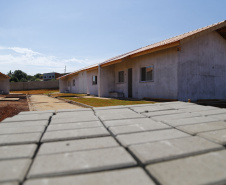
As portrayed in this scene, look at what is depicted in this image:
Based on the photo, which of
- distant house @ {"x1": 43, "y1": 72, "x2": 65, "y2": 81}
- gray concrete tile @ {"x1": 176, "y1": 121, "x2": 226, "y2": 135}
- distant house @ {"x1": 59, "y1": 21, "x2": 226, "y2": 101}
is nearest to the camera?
gray concrete tile @ {"x1": 176, "y1": 121, "x2": 226, "y2": 135}

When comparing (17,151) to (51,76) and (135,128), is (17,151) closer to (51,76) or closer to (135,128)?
(135,128)

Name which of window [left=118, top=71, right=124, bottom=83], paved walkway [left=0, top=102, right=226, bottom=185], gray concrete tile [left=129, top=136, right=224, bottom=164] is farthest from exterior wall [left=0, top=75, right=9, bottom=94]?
gray concrete tile [left=129, top=136, right=224, bottom=164]

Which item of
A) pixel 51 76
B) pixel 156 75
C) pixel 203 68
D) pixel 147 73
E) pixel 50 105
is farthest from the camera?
pixel 51 76

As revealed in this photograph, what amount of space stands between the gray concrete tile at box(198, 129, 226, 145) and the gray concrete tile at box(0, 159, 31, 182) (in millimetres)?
1861

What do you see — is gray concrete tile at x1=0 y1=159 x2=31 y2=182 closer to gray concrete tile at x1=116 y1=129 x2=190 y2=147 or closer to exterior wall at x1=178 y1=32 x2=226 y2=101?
gray concrete tile at x1=116 y1=129 x2=190 y2=147

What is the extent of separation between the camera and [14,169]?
1.26m

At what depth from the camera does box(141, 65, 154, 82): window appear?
30.8 feet

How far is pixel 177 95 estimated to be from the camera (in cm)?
762

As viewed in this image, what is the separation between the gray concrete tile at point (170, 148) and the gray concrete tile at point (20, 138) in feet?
3.77

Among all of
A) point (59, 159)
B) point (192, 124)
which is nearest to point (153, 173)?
point (59, 159)

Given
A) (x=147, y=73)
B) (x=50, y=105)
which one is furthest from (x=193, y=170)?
(x=147, y=73)

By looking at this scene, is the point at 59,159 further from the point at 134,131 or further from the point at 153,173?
the point at 134,131

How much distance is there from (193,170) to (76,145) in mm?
1136

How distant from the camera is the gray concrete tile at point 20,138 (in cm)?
184
